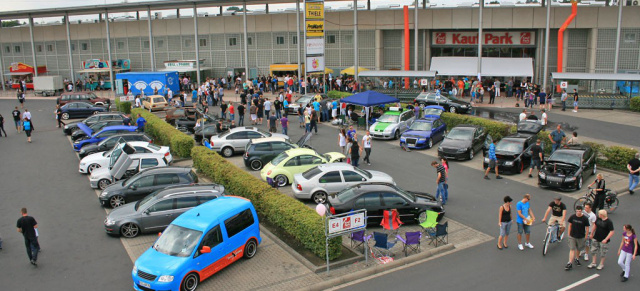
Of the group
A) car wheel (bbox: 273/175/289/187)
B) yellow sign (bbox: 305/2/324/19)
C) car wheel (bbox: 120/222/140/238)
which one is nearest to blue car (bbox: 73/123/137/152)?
car wheel (bbox: 273/175/289/187)

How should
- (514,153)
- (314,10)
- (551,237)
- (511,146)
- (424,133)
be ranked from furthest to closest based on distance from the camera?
(314,10)
(424,133)
(511,146)
(514,153)
(551,237)

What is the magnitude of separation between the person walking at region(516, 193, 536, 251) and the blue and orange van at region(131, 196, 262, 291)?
6.65 m

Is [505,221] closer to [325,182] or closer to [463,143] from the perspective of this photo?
[325,182]

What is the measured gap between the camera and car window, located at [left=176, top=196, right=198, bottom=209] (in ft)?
48.2

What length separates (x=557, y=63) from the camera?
4497 cm

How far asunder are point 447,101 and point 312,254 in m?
23.3

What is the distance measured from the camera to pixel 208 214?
1227 centimetres

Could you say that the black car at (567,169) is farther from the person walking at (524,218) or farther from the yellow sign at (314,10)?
the yellow sign at (314,10)

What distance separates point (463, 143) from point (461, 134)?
810mm

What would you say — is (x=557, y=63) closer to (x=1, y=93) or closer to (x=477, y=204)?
(x=477, y=204)

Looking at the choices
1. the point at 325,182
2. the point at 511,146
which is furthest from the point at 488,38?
the point at 325,182

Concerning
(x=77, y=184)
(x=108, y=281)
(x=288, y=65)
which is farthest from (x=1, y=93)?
(x=108, y=281)

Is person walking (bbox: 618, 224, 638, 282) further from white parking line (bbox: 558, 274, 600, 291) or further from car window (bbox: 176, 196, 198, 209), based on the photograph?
car window (bbox: 176, 196, 198, 209)

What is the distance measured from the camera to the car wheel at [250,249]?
1291 centimetres
